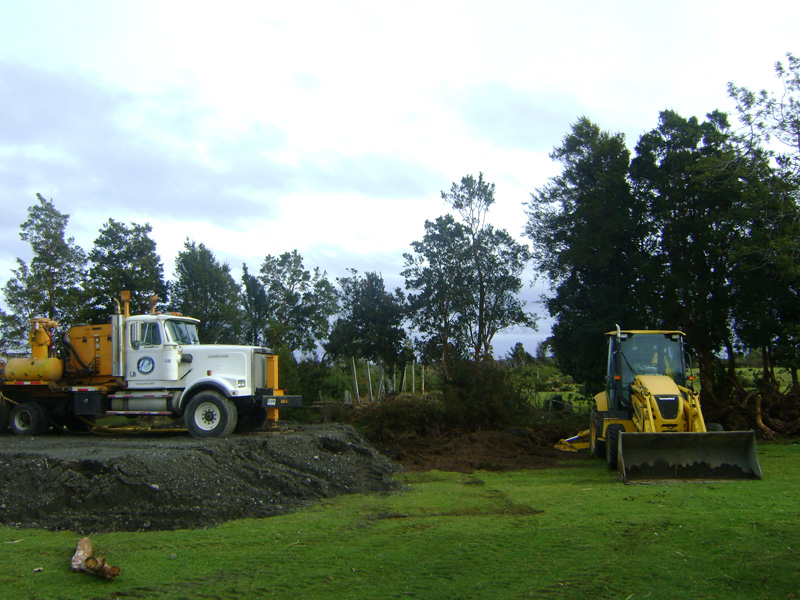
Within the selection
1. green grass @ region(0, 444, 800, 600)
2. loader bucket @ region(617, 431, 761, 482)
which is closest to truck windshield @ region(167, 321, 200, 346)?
green grass @ region(0, 444, 800, 600)

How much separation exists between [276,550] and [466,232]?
76.5 ft

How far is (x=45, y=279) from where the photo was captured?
2820cm

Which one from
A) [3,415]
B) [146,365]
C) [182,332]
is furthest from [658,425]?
[3,415]

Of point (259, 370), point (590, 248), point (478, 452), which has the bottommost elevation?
point (478, 452)

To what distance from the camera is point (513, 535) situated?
737cm

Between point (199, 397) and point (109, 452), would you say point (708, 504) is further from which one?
point (199, 397)

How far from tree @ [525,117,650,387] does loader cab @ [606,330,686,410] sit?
36.8 feet

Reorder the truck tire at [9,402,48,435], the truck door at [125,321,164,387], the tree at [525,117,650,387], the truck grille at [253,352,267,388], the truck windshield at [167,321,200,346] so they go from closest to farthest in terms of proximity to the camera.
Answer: the truck grille at [253,352,267,388] → the truck door at [125,321,164,387] → the truck windshield at [167,321,200,346] → the truck tire at [9,402,48,435] → the tree at [525,117,650,387]

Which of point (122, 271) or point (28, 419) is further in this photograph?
point (122, 271)

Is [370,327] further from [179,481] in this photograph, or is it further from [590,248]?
[179,481]

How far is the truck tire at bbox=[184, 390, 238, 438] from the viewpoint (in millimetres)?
15086

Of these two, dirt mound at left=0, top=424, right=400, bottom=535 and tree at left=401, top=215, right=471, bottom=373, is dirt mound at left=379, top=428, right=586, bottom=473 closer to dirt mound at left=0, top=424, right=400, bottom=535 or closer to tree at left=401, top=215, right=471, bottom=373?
dirt mound at left=0, top=424, right=400, bottom=535

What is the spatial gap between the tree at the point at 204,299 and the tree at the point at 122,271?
847 mm

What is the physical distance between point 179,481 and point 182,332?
25.1 feet
